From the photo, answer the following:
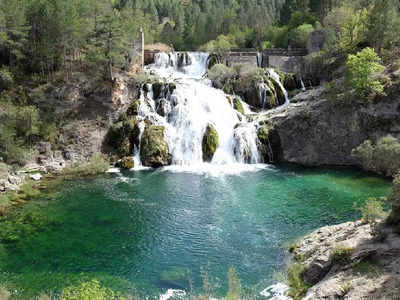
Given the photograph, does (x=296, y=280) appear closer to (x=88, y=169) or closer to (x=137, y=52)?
(x=88, y=169)

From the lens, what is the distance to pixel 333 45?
4766 centimetres

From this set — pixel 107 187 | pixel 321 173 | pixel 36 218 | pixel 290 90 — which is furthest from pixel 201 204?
pixel 290 90

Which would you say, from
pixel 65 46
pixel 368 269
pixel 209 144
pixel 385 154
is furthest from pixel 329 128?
pixel 65 46

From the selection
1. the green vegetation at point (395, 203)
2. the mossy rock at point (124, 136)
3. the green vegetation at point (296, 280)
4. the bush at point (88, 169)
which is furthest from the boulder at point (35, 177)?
the green vegetation at point (395, 203)

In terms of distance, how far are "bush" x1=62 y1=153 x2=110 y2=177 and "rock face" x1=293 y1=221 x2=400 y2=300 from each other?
23.9 metres

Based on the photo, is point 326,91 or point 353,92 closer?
point 353,92

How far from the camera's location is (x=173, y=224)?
77.5ft

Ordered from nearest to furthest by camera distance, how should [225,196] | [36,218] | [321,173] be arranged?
[36,218]
[225,196]
[321,173]

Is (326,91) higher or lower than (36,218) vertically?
higher

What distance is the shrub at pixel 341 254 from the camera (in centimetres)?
1465

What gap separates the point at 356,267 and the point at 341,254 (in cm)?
108

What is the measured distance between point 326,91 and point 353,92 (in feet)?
11.4

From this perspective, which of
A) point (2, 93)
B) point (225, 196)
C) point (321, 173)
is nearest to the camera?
point (225, 196)

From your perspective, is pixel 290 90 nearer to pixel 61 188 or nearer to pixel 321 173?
pixel 321 173
